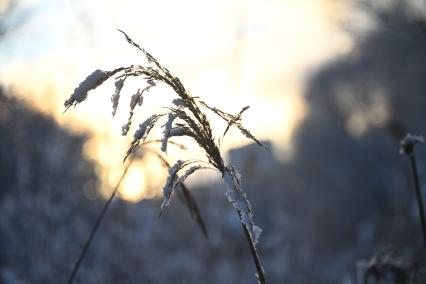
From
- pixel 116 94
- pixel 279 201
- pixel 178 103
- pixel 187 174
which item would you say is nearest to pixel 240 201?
pixel 187 174

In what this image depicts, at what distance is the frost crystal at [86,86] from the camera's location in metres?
1.58

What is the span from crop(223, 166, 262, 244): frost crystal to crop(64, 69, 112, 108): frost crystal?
0.43 meters

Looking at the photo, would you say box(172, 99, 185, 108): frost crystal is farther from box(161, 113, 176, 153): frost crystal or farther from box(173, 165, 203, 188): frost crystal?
box(173, 165, 203, 188): frost crystal

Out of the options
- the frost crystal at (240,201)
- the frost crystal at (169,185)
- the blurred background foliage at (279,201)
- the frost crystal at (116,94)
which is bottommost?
the frost crystal at (240,201)

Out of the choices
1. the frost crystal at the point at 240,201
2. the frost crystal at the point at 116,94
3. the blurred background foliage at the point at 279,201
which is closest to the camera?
the frost crystal at the point at 240,201

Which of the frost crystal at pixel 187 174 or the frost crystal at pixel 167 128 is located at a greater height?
the frost crystal at pixel 167 128

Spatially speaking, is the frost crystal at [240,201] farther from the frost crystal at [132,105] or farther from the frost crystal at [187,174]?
the frost crystal at [132,105]

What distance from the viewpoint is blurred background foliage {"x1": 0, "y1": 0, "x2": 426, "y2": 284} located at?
25.5 feet

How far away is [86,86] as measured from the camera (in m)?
1.60

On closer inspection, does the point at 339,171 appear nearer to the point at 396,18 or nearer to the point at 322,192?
the point at 322,192

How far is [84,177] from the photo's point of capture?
11.8 m

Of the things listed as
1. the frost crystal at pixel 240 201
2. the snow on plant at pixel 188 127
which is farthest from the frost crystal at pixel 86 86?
the frost crystal at pixel 240 201

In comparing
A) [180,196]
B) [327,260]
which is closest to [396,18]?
[327,260]

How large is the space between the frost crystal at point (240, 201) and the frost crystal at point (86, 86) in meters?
0.43
